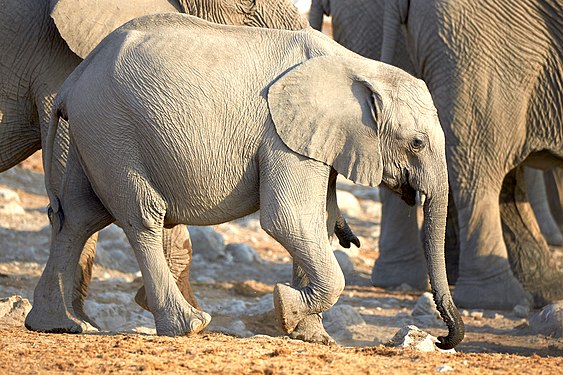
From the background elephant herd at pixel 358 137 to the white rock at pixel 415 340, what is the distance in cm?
19

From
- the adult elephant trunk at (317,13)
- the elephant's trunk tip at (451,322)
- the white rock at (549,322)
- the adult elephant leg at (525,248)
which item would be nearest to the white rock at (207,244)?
the adult elephant trunk at (317,13)

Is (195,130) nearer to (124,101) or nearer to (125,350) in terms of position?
(124,101)

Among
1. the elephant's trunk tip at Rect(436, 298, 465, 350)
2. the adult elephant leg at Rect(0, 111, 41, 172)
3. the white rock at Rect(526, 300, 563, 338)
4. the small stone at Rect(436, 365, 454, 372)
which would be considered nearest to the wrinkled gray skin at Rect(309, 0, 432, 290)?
the white rock at Rect(526, 300, 563, 338)

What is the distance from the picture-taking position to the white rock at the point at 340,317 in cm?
778

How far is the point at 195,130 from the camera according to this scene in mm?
5957

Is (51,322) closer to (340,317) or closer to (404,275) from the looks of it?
(340,317)

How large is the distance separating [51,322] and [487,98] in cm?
333

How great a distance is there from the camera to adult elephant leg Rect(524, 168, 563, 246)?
11.9 meters

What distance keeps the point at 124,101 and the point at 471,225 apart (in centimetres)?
339

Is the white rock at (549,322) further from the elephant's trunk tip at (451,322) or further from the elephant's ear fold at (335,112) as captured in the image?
the elephant's ear fold at (335,112)

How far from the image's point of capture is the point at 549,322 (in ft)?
25.6

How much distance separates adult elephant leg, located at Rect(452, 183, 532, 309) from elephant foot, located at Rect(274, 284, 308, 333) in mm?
3100

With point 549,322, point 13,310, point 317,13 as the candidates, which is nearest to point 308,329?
point 13,310

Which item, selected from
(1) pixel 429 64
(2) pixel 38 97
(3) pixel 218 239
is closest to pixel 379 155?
(2) pixel 38 97
